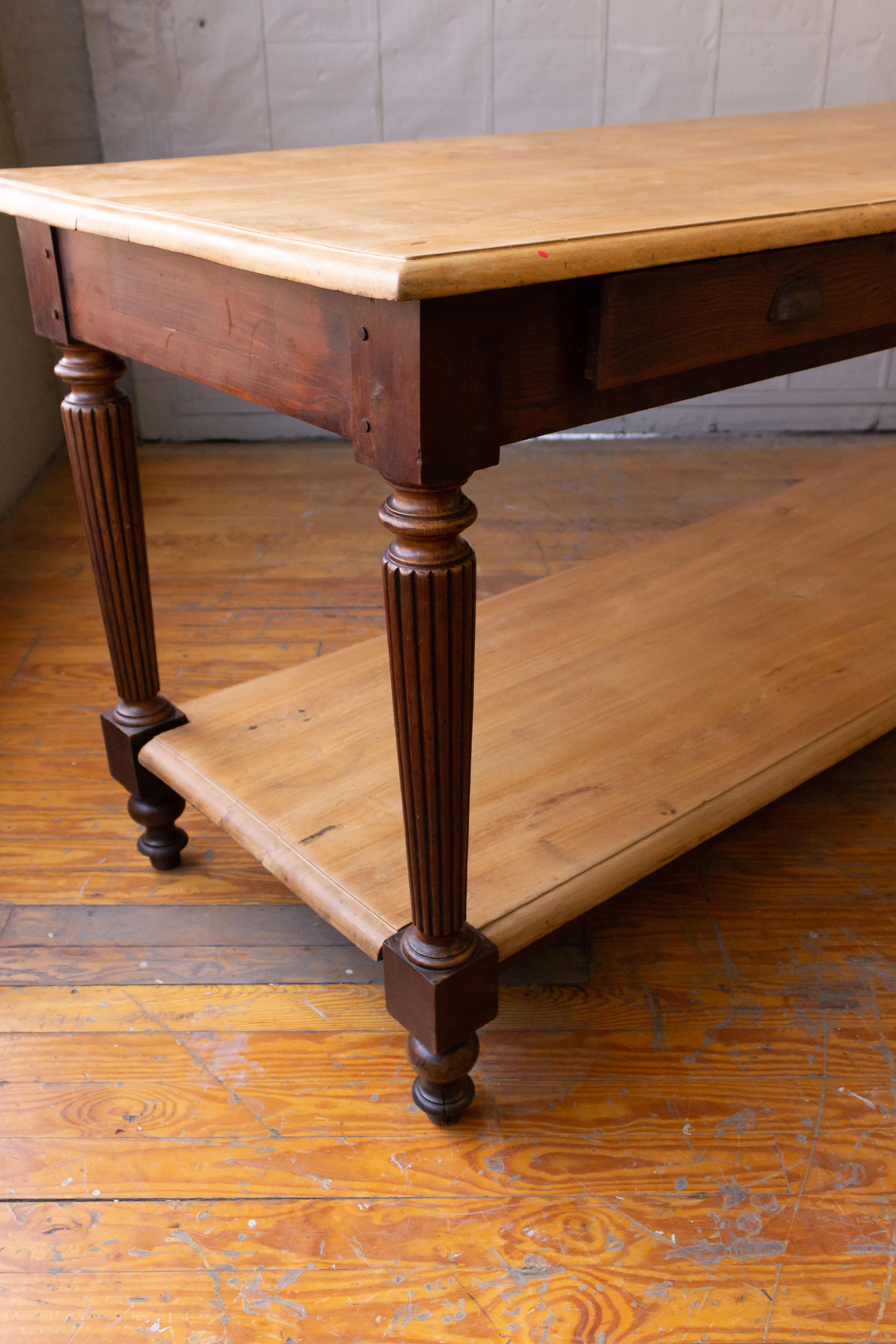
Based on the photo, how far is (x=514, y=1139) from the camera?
1134 millimetres

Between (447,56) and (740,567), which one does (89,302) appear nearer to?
(740,567)

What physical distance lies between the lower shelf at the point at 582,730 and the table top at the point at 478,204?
0.63m

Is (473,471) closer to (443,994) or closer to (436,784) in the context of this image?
(436,784)

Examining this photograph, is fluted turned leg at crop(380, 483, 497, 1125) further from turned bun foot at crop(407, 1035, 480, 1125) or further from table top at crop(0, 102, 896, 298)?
table top at crop(0, 102, 896, 298)

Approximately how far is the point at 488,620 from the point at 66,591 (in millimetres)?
1079

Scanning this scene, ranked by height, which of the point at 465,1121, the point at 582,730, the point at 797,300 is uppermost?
the point at 797,300

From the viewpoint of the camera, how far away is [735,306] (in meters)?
0.96

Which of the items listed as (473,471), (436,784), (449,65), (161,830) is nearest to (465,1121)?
(436,784)

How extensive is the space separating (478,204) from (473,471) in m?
0.30

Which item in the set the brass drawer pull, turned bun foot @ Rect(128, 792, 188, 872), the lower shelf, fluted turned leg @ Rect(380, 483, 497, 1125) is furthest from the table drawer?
turned bun foot @ Rect(128, 792, 188, 872)

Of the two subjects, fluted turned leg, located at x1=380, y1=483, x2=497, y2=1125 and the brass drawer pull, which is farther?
the brass drawer pull

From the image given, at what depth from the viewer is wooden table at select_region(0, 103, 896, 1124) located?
85 centimetres

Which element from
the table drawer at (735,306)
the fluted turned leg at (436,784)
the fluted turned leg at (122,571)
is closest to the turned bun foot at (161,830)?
the fluted turned leg at (122,571)

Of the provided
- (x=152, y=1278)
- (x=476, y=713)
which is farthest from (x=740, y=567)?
(x=152, y=1278)
